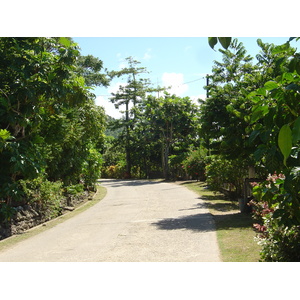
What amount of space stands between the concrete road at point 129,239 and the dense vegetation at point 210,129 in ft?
3.76

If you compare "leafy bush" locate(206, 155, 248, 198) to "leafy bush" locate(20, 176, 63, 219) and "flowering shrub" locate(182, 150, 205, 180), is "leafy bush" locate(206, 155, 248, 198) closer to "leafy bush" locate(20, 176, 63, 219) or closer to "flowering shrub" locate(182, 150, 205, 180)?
"leafy bush" locate(20, 176, 63, 219)

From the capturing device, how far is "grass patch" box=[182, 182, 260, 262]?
5.96 m

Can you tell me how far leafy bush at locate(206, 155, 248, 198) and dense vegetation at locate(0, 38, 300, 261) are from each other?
0.04m

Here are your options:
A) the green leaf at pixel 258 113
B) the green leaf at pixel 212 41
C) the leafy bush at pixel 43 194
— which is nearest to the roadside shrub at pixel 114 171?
the leafy bush at pixel 43 194

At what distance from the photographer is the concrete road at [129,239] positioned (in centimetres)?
639

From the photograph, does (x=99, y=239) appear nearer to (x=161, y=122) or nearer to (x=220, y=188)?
(x=220, y=188)

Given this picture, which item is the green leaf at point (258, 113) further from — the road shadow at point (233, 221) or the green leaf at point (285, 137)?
the road shadow at point (233, 221)

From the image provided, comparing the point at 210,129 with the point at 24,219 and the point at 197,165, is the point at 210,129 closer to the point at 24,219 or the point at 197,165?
the point at 24,219

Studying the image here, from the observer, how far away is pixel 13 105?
8219 millimetres

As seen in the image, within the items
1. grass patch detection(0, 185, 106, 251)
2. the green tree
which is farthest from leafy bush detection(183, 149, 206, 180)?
grass patch detection(0, 185, 106, 251)

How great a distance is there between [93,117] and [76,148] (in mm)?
1678

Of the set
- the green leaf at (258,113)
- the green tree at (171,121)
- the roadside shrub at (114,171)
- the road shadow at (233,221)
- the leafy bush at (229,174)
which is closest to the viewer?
the green leaf at (258,113)

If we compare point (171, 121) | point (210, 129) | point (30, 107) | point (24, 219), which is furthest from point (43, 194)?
point (171, 121)

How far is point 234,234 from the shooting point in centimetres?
780
